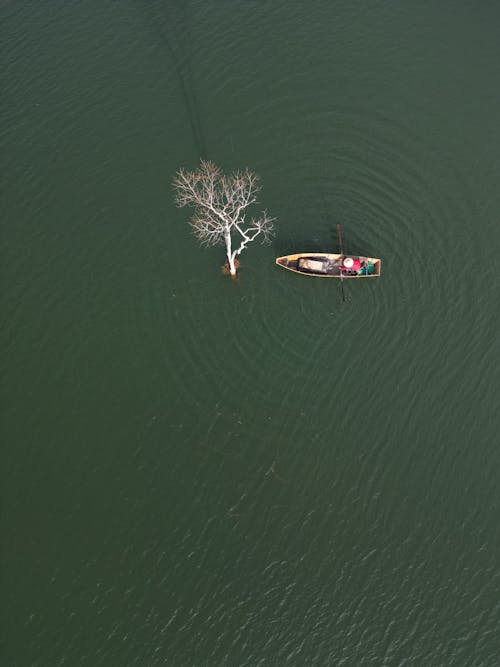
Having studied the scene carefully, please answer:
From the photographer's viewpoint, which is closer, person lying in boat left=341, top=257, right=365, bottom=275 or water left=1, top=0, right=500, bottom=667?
water left=1, top=0, right=500, bottom=667

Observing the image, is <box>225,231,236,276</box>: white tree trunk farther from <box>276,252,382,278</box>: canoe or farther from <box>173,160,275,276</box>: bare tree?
<box>276,252,382,278</box>: canoe

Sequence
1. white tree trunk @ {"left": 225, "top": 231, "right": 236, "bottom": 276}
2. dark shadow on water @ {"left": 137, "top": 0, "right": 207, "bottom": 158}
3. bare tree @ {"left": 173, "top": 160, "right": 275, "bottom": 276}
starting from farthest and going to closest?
dark shadow on water @ {"left": 137, "top": 0, "right": 207, "bottom": 158} < bare tree @ {"left": 173, "top": 160, "right": 275, "bottom": 276} < white tree trunk @ {"left": 225, "top": 231, "right": 236, "bottom": 276}

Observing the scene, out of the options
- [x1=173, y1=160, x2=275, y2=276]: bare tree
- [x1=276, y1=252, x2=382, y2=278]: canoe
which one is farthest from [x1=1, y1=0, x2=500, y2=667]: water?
[x1=173, y1=160, x2=275, y2=276]: bare tree

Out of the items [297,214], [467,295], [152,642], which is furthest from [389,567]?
[297,214]

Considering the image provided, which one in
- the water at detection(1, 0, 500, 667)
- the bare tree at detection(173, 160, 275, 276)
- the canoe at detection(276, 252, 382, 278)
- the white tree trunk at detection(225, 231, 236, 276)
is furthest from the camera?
the canoe at detection(276, 252, 382, 278)

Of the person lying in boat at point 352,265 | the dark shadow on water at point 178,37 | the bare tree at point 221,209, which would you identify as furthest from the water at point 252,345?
the person lying in boat at point 352,265
